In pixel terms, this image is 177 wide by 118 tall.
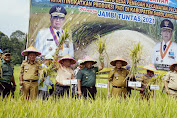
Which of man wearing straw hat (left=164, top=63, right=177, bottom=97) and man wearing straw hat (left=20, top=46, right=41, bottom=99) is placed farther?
man wearing straw hat (left=164, top=63, right=177, bottom=97)

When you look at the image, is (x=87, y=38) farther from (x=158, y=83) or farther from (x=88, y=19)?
(x=158, y=83)

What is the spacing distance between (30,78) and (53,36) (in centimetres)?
192

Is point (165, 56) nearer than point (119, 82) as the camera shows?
No

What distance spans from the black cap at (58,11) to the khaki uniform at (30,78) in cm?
215

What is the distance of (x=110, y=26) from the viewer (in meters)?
6.39

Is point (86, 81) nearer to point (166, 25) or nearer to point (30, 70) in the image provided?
point (30, 70)

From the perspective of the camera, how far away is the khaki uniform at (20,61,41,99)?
407 cm

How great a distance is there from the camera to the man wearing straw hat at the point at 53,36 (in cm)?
552

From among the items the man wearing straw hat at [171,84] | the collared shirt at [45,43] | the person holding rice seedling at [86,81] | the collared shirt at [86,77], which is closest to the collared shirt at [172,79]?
the man wearing straw hat at [171,84]

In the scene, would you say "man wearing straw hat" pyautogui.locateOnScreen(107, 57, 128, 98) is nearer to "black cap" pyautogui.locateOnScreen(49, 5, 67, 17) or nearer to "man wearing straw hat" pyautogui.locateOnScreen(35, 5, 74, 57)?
"man wearing straw hat" pyautogui.locateOnScreen(35, 5, 74, 57)

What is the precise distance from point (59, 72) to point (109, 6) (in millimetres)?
3209

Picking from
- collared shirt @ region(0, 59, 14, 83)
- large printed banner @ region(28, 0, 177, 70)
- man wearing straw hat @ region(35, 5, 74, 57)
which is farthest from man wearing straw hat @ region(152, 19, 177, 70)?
collared shirt @ region(0, 59, 14, 83)

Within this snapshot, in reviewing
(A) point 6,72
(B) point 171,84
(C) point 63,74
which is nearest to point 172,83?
(B) point 171,84

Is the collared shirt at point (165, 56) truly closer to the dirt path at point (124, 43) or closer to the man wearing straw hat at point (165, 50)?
the man wearing straw hat at point (165, 50)
